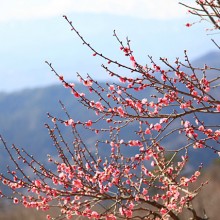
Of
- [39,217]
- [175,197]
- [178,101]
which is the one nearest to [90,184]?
[175,197]

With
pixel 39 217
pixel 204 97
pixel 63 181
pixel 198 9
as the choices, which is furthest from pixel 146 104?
pixel 39 217

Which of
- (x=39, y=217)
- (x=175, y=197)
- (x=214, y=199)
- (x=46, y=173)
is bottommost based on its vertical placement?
(x=175, y=197)

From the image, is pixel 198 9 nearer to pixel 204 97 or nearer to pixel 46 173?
pixel 204 97

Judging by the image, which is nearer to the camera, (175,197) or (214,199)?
(175,197)

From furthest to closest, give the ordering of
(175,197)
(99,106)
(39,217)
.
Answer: (39,217), (175,197), (99,106)

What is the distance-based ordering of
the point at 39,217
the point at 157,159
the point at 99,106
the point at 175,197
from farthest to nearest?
the point at 39,217, the point at 157,159, the point at 175,197, the point at 99,106

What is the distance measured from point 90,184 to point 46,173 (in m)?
0.75

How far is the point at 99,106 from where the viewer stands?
616 cm

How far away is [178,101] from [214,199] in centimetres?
5795

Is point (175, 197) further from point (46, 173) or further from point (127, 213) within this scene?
point (46, 173)

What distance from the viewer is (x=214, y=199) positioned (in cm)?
6072

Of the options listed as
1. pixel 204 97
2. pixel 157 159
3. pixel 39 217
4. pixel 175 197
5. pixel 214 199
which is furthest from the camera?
pixel 214 199

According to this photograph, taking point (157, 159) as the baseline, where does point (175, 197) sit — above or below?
below

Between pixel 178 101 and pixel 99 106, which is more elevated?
pixel 99 106
